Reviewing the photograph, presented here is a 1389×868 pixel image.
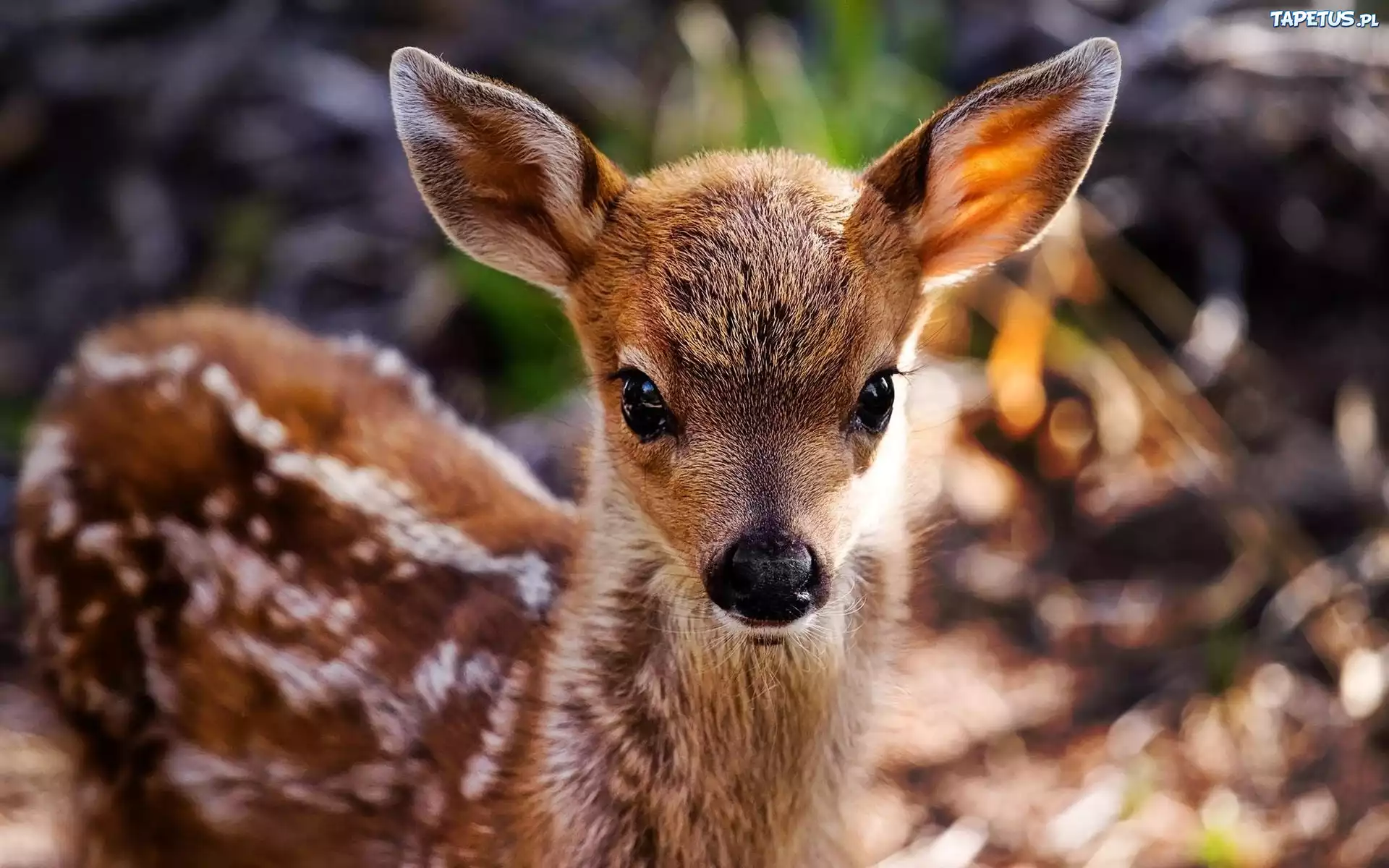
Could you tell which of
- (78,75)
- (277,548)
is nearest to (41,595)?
(277,548)

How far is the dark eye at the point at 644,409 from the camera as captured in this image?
7.52 ft

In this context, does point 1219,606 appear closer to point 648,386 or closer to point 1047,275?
point 1047,275

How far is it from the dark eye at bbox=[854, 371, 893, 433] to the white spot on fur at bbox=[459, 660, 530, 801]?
823 mm

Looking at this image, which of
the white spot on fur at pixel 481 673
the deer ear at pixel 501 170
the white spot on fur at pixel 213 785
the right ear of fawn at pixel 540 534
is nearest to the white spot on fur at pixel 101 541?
the right ear of fawn at pixel 540 534

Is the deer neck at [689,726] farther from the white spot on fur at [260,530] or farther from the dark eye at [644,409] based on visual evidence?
the white spot on fur at [260,530]

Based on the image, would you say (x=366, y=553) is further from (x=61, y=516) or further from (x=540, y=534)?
(x=61, y=516)

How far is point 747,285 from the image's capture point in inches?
88.1

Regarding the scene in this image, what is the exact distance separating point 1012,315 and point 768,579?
236 cm

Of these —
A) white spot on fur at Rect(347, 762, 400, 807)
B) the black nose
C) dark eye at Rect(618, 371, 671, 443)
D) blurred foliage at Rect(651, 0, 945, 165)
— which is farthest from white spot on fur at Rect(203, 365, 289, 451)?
blurred foliage at Rect(651, 0, 945, 165)

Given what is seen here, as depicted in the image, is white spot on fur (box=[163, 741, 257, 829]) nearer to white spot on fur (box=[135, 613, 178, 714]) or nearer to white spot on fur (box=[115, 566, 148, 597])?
white spot on fur (box=[135, 613, 178, 714])

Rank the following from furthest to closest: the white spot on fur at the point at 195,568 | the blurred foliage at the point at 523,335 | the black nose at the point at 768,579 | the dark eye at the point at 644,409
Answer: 1. the blurred foliage at the point at 523,335
2. the white spot on fur at the point at 195,568
3. the dark eye at the point at 644,409
4. the black nose at the point at 768,579

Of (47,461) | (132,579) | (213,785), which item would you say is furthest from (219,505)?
(213,785)

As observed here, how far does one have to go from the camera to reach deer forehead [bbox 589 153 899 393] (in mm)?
2207

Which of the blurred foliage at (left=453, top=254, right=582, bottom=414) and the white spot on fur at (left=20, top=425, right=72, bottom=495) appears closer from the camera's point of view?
the white spot on fur at (left=20, top=425, right=72, bottom=495)
